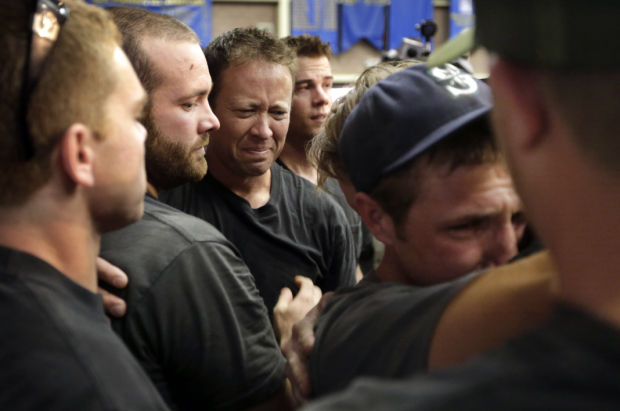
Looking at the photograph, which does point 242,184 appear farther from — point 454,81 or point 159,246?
point 454,81

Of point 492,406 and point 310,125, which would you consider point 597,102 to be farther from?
point 310,125

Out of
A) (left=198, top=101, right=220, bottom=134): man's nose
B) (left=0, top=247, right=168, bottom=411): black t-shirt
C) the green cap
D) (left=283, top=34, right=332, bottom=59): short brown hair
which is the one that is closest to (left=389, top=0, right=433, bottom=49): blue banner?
(left=283, top=34, right=332, bottom=59): short brown hair

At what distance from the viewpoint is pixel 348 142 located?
3.58 feet

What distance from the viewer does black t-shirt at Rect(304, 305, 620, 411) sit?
1.37ft

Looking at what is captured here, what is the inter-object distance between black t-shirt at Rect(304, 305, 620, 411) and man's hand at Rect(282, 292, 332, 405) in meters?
0.62

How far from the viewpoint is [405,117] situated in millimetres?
1022

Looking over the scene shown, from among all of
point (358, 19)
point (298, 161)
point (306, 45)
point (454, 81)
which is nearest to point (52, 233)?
point (454, 81)

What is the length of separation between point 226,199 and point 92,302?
119 centimetres

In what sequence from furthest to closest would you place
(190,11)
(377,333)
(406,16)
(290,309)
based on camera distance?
(406,16)
(190,11)
(290,309)
(377,333)

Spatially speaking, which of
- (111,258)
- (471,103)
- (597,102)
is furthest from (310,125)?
(597,102)

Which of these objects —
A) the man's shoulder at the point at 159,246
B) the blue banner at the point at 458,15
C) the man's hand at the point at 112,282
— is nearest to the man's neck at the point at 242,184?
the man's shoulder at the point at 159,246

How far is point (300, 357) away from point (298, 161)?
5.89 feet

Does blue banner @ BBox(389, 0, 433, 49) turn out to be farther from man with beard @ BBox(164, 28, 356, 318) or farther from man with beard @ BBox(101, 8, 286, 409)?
man with beard @ BBox(101, 8, 286, 409)

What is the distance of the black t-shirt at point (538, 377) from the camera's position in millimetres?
418
